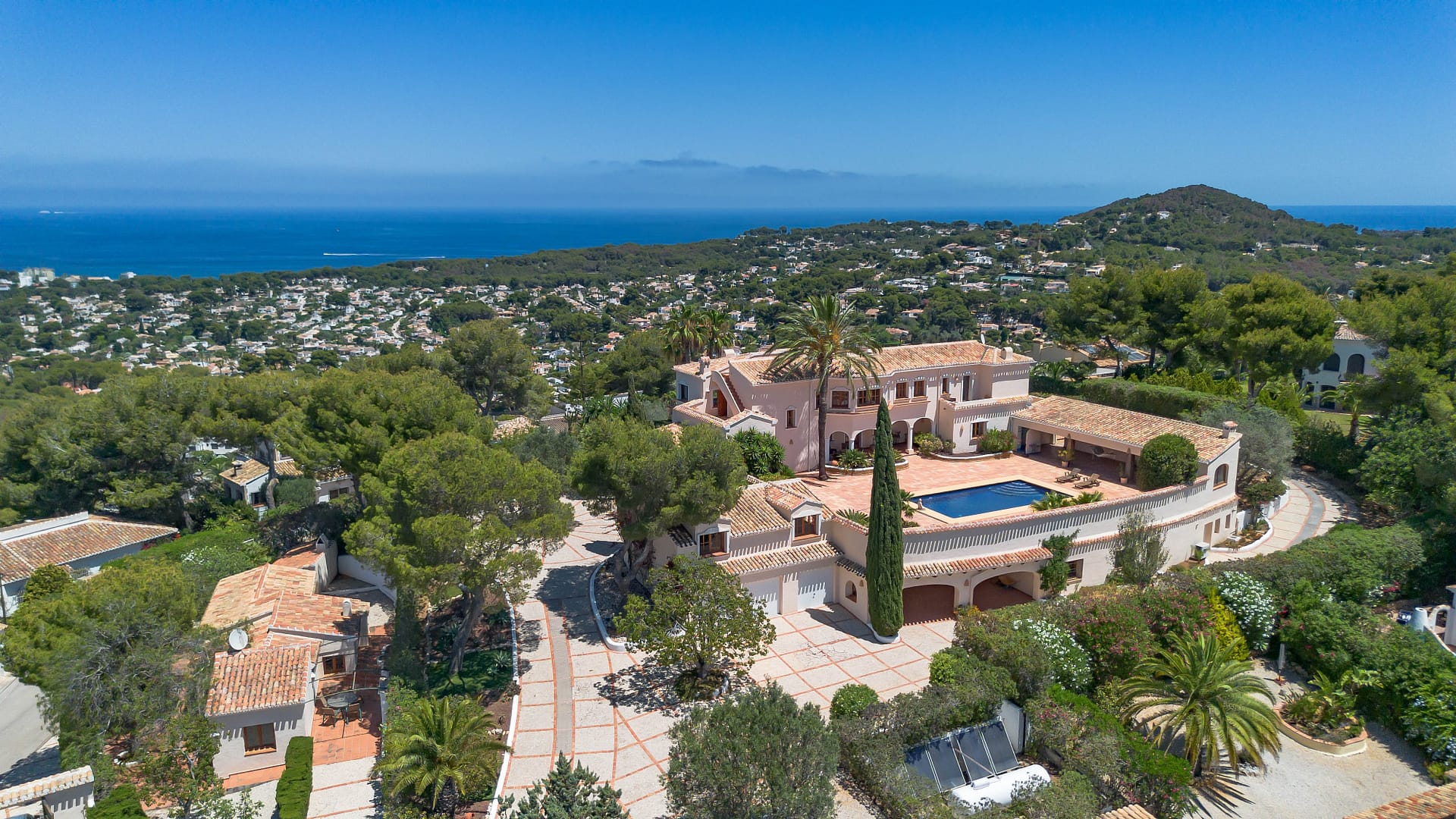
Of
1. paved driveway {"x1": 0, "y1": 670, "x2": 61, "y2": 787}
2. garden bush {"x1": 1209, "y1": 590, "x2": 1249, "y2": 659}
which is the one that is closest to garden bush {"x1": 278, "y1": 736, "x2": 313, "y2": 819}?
paved driveway {"x1": 0, "y1": 670, "x2": 61, "y2": 787}

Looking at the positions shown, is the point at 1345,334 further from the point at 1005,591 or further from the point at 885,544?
the point at 885,544

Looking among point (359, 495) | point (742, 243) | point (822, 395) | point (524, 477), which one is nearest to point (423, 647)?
point (524, 477)

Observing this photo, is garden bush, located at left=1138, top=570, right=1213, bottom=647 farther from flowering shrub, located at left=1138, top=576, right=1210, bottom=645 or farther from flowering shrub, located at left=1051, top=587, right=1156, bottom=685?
flowering shrub, located at left=1051, top=587, right=1156, bottom=685

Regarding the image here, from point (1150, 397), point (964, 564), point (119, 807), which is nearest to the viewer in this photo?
point (119, 807)

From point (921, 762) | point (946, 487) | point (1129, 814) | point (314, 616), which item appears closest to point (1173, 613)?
point (1129, 814)

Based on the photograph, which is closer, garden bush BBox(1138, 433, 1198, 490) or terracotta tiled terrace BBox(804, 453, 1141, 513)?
garden bush BBox(1138, 433, 1198, 490)

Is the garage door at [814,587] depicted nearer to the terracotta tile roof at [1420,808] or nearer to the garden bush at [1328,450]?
the terracotta tile roof at [1420,808]
